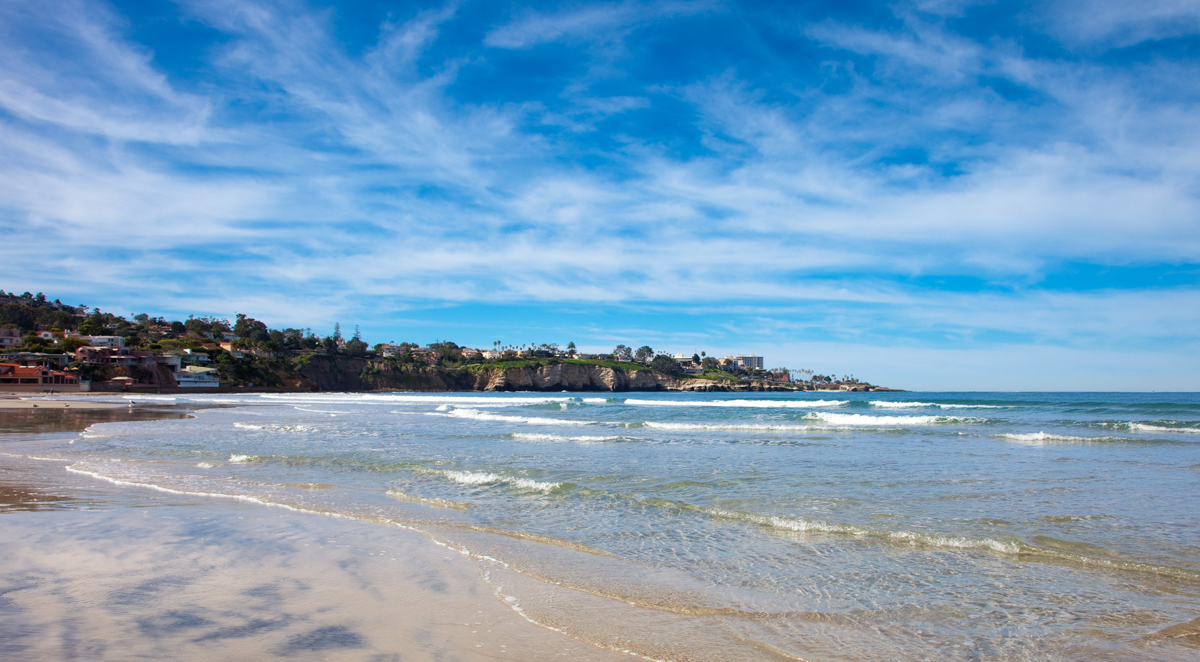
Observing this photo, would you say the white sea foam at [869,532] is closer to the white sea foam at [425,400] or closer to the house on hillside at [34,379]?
the white sea foam at [425,400]

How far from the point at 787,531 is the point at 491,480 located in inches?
233

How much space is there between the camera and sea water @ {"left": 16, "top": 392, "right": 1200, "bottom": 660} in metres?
4.67

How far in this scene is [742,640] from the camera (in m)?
4.39

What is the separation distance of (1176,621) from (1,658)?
8.60 metres

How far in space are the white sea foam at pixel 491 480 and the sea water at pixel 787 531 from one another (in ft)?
0.21

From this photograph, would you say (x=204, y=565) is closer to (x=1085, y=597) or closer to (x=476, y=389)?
(x=1085, y=597)

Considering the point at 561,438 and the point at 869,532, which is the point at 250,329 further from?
the point at 869,532

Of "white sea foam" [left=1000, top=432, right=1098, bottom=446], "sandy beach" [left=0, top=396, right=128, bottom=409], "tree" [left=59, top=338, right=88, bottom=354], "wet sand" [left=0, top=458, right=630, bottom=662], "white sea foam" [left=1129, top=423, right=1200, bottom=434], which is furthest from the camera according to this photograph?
"tree" [left=59, top=338, right=88, bottom=354]

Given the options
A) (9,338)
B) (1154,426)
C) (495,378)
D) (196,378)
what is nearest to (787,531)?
(1154,426)

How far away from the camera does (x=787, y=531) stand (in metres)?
7.75

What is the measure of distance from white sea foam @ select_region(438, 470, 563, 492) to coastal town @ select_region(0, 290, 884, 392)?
264 feet

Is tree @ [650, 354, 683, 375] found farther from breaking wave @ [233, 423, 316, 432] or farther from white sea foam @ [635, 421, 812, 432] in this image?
breaking wave @ [233, 423, 316, 432]

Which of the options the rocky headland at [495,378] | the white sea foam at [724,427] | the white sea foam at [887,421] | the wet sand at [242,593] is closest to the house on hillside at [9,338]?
the rocky headland at [495,378]

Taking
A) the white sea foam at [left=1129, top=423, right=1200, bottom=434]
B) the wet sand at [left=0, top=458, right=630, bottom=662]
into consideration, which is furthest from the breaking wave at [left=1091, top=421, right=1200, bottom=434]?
the wet sand at [left=0, top=458, right=630, bottom=662]
